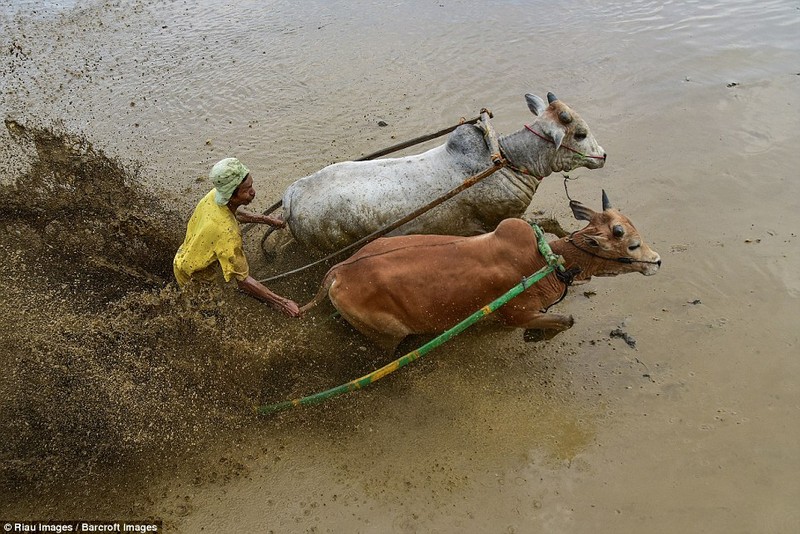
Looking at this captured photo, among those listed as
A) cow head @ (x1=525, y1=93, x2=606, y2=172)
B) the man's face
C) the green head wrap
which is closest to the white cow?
cow head @ (x1=525, y1=93, x2=606, y2=172)

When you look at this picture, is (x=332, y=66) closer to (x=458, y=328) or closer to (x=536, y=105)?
(x=536, y=105)

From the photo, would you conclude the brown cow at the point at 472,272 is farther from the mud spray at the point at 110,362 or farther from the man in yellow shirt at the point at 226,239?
the mud spray at the point at 110,362

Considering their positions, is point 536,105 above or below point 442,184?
above

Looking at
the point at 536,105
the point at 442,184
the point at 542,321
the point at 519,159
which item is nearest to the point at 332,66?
the point at 536,105

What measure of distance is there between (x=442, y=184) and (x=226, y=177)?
1639 mm

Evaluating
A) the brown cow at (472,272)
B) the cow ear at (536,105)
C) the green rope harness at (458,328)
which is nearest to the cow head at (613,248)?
the brown cow at (472,272)

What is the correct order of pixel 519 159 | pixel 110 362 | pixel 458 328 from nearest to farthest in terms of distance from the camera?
pixel 458 328, pixel 110 362, pixel 519 159

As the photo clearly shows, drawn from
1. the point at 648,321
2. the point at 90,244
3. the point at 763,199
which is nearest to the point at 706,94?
the point at 763,199

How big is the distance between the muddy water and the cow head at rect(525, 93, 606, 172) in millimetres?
1046

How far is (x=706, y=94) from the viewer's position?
6.70m

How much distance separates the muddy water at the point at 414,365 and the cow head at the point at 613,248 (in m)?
0.85

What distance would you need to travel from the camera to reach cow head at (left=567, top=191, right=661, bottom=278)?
3.47 metres

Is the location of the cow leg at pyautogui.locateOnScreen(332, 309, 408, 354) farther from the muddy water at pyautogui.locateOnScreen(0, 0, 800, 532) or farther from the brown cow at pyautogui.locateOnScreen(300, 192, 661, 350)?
the muddy water at pyautogui.locateOnScreen(0, 0, 800, 532)

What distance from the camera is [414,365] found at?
13.5 feet
